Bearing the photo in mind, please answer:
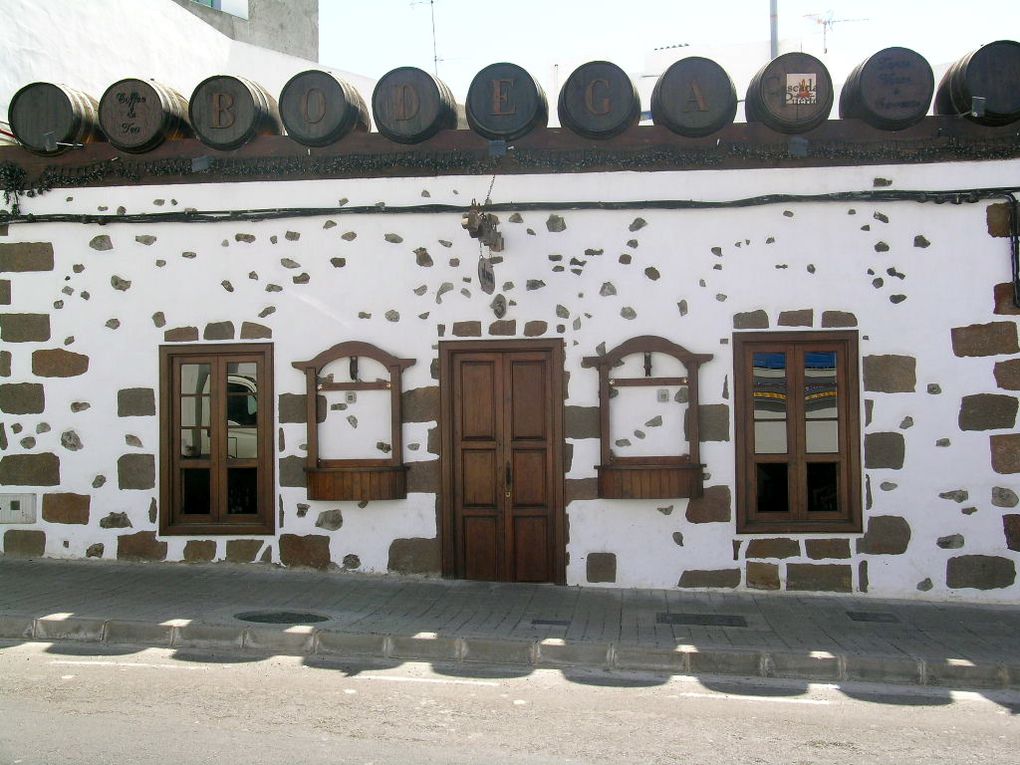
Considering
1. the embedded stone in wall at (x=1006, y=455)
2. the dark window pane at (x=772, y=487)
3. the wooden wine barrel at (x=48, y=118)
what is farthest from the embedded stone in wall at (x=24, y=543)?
the embedded stone in wall at (x=1006, y=455)

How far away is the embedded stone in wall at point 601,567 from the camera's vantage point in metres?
8.67

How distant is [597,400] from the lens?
28.5ft

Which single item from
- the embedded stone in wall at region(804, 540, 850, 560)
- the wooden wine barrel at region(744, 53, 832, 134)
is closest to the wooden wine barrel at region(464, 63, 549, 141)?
the wooden wine barrel at region(744, 53, 832, 134)

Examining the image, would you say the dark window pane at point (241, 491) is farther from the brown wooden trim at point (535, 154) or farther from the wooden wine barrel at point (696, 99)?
the wooden wine barrel at point (696, 99)

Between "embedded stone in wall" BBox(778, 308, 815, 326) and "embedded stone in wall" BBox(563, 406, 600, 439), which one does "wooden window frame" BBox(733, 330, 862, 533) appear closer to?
"embedded stone in wall" BBox(778, 308, 815, 326)

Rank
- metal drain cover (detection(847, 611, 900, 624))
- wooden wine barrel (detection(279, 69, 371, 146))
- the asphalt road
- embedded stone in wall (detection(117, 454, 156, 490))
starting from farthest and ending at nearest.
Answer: embedded stone in wall (detection(117, 454, 156, 490)) < wooden wine barrel (detection(279, 69, 371, 146)) < metal drain cover (detection(847, 611, 900, 624)) < the asphalt road

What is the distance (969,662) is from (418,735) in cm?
365

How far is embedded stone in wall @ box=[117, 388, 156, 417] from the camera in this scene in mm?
9141

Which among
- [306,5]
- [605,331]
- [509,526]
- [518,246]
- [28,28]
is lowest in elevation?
[509,526]

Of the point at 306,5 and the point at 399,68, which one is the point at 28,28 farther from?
the point at 306,5

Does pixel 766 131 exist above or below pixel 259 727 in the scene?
above

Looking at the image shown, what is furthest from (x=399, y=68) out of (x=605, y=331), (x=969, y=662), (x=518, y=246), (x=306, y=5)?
(x=306, y=5)

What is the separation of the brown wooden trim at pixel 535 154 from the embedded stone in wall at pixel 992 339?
145 centimetres

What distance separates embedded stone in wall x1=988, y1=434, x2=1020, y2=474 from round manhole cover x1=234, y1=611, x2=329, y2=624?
5.65m
